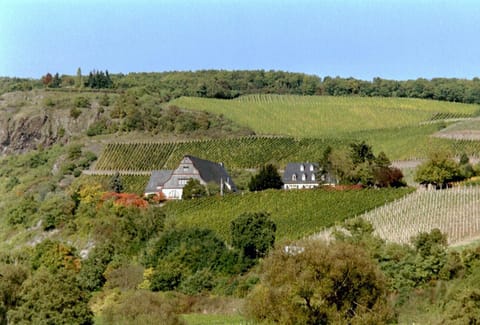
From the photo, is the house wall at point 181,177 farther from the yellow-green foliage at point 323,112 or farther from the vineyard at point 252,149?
the yellow-green foliage at point 323,112

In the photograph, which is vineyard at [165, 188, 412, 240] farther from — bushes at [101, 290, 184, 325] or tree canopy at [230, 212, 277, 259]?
bushes at [101, 290, 184, 325]

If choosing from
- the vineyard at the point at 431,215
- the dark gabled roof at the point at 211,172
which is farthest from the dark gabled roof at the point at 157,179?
the vineyard at the point at 431,215

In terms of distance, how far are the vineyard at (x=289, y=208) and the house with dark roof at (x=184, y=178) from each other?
348 inches

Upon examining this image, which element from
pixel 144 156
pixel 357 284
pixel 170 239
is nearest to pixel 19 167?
pixel 144 156

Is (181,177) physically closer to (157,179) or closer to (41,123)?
(157,179)

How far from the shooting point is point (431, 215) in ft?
218

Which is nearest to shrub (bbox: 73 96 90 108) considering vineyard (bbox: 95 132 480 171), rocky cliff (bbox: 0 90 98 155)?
rocky cliff (bbox: 0 90 98 155)

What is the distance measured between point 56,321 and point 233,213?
97.8 ft

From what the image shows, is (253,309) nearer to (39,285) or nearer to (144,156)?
(39,285)

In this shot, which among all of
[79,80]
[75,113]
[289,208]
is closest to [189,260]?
[289,208]

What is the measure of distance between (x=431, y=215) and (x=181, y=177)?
88.6 ft

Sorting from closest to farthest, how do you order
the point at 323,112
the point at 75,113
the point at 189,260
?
the point at 189,260 < the point at 323,112 < the point at 75,113

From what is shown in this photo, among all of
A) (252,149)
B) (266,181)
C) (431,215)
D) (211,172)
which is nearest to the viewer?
(431,215)

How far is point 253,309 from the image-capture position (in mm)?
40438
